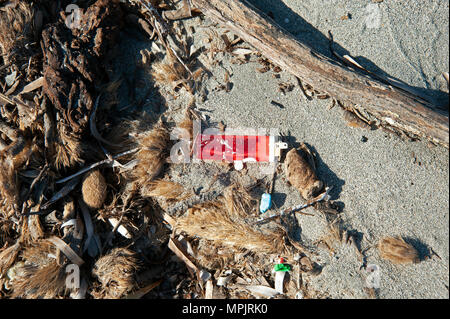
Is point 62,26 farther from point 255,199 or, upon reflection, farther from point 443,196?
point 443,196

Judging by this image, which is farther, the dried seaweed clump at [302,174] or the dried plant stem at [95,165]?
the dried plant stem at [95,165]

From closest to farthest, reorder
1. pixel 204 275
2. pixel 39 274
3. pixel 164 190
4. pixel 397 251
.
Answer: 1. pixel 397 251
2. pixel 39 274
3. pixel 164 190
4. pixel 204 275

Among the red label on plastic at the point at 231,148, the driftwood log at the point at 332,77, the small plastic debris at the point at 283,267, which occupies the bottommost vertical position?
the small plastic debris at the point at 283,267

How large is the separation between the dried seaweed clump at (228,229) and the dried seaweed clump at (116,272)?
498 mm

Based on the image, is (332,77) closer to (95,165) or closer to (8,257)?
(95,165)

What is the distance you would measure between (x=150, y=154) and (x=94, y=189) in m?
0.49

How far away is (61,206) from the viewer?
2400 mm

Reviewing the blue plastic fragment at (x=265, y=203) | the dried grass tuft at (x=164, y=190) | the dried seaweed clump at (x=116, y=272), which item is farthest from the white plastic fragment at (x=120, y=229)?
the blue plastic fragment at (x=265, y=203)

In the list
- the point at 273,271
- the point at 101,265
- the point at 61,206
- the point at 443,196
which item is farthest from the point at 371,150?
the point at 61,206

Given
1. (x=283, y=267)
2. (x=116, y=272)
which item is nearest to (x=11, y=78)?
(x=116, y=272)

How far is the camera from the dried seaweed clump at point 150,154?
2.33 metres

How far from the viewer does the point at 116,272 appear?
7.47ft

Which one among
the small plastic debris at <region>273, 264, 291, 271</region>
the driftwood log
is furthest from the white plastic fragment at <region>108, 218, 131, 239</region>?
the driftwood log

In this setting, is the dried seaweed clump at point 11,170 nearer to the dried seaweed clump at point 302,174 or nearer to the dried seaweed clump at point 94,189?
the dried seaweed clump at point 94,189
